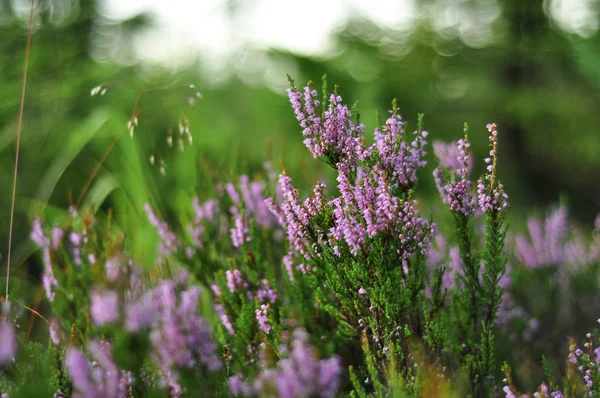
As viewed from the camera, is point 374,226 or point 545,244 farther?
point 545,244

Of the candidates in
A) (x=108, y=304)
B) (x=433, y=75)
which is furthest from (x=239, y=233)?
(x=433, y=75)

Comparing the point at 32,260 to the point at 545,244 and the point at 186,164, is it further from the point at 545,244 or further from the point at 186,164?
the point at 545,244

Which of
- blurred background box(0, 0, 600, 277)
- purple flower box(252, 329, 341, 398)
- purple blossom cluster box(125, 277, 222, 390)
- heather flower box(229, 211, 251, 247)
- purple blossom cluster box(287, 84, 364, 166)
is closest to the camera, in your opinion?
purple flower box(252, 329, 341, 398)

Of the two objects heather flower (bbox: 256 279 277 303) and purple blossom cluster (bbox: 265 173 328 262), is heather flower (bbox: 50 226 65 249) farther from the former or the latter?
purple blossom cluster (bbox: 265 173 328 262)

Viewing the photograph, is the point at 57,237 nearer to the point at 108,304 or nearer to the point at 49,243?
the point at 49,243

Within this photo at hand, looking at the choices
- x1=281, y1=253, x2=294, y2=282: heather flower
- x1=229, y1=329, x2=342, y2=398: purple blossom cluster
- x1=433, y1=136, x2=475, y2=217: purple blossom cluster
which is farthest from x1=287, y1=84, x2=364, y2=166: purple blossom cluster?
x1=229, y1=329, x2=342, y2=398: purple blossom cluster

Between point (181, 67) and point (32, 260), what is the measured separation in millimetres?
6147

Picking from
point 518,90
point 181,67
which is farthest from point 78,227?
point 518,90

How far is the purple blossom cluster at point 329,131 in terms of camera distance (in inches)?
78.5

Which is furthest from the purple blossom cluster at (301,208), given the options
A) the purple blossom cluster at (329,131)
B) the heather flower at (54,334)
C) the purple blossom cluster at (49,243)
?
the purple blossom cluster at (49,243)

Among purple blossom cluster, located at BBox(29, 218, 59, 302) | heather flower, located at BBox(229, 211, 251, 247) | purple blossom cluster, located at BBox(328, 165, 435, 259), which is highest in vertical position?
purple blossom cluster, located at BBox(328, 165, 435, 259)

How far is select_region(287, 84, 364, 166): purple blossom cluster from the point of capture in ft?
6.55

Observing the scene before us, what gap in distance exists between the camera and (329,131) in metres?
2.00

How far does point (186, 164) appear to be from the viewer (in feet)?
17.5
